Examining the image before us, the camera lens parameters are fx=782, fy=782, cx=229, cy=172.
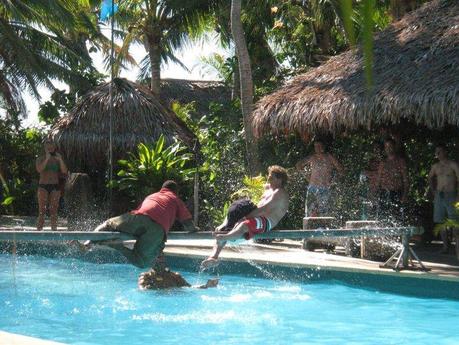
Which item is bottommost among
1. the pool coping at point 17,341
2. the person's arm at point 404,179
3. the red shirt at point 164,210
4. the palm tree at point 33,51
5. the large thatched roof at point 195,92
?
the pool coping at point 17,341

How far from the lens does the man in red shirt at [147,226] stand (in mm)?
7117

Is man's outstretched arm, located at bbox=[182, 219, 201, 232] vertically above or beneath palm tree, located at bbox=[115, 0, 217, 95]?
beneath

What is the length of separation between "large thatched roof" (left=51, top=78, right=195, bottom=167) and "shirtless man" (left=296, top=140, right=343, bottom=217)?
5.61m

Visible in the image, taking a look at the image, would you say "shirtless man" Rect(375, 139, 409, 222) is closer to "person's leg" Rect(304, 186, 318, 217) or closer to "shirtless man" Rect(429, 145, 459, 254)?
"shirtless man" Rect(429, 145, 459, 254)

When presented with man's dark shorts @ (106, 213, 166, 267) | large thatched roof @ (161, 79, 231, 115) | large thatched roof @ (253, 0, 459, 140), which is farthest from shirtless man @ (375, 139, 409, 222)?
large thatched roof @ (161, 79, 231, 115)

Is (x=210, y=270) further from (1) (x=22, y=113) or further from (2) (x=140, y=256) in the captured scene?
(1) (x=22, y=113)

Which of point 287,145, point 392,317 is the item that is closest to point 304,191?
point 287,145

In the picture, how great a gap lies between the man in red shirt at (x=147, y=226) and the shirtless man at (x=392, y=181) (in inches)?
179

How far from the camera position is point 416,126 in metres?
13.6

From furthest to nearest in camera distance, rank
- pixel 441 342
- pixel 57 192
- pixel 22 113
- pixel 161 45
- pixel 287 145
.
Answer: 1. pixel 161 45
2. pixel 22 113
3. pixel 287 145
4. pixel 57 192
5. pixel 441 342

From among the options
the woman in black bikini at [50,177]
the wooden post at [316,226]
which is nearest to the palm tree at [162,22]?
the woman in black bikini at [50,177]

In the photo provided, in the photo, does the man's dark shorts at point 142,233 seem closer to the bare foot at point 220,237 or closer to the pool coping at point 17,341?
the bare foot at point 220,237

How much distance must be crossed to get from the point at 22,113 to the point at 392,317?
15.2 m

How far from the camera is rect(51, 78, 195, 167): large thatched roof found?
54.5ft
